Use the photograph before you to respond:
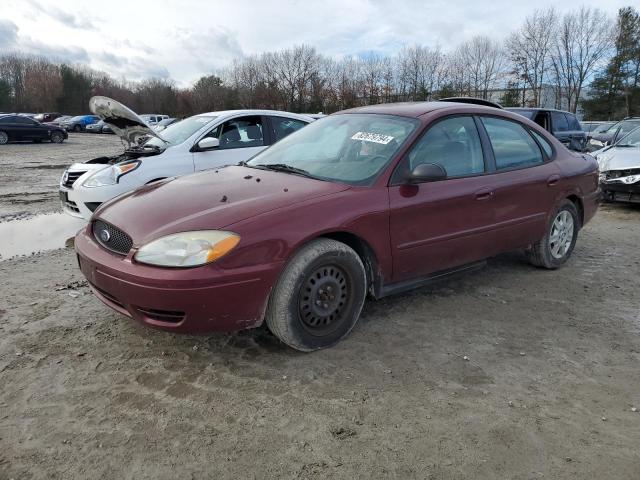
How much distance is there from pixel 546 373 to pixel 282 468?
176cm

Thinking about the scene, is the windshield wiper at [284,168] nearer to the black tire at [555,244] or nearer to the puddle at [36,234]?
the black tire at [555,244]

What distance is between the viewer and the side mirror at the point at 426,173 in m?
3.34

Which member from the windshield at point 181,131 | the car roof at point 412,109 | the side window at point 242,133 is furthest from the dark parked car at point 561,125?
the car roof at point 412,109

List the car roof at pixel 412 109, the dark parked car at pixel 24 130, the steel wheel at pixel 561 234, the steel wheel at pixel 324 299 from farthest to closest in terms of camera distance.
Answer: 1. the dark parked car at pixel 24 130
2. the steel wheel at pixel 561 234
3. the car roof at pixel 412 109
4. the steel wheel at pixel 324 299

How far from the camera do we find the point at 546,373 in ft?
9.85

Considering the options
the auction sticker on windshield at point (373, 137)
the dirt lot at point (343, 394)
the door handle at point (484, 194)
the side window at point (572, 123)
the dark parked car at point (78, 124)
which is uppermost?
the dark parked car at point (78, 124)

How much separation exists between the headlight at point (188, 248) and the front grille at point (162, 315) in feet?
0.90

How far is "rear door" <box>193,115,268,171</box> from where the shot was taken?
21.0ft

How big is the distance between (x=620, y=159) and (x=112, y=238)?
26.7 ft

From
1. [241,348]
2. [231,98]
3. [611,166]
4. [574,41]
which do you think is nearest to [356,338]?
[241,348]

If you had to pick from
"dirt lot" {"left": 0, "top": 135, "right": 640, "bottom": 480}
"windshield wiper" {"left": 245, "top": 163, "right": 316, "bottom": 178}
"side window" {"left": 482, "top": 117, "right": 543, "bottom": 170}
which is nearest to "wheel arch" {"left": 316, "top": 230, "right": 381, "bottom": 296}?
"dirt lot" {"left": 0, "top": 135, "right": 640, "bottom": 480}

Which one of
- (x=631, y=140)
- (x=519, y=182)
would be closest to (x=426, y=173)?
(x=519, y=182)

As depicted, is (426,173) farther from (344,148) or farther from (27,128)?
(27,128)

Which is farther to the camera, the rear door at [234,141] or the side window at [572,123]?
the side window at [572,123]
